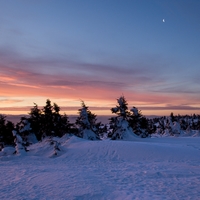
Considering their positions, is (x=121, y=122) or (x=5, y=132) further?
(x=121, y=122)

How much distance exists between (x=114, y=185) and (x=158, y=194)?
89.6 inches

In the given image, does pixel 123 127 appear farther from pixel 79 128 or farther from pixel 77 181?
pixel 77 181

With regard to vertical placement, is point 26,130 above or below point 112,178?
above

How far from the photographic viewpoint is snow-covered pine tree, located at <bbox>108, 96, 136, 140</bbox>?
34.4 meters

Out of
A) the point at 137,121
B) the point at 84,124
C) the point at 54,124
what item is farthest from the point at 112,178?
the point at 137,121

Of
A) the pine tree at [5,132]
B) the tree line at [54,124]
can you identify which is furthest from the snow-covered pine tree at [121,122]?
the pine tree at [5,132]

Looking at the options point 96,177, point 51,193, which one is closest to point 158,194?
point 96,177

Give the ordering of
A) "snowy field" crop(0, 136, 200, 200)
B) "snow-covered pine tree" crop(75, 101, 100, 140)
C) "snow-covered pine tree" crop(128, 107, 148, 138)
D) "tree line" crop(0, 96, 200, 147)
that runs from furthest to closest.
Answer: "snow-covered pine tree" crop(128, 107, 148, 138), "snow-covered pine tree" crop(75, 101, 100, 140), "tree line" crop(0, 96, 200, 147), "snowy field" crop(0, 136, 200, 200)

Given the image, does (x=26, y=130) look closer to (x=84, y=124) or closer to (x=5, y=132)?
(x=5, y=132)

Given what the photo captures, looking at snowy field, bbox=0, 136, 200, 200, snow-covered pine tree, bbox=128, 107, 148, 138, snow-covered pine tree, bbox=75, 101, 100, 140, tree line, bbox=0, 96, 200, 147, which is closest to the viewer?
snowy field, bbox=0, 136, 200, 200

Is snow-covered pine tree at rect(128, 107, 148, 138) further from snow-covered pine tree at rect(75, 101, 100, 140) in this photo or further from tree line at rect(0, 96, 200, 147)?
snow-covered pine tree at rect(75, 101, 100, 140)

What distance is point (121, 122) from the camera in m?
34.7

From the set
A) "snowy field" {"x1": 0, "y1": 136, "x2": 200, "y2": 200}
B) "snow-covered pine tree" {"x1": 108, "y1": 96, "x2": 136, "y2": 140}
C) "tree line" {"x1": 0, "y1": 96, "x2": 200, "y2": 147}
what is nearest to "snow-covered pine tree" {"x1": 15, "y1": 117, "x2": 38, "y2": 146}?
"tree line" {"x1": 0, "y1": 96, "x2": 200, "y2": 147}

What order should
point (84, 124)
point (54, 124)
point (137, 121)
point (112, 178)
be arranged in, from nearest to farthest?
1. point (112, 178)
2. point (54, 124)
3. point (84, 124)
4. point (137, 121)
